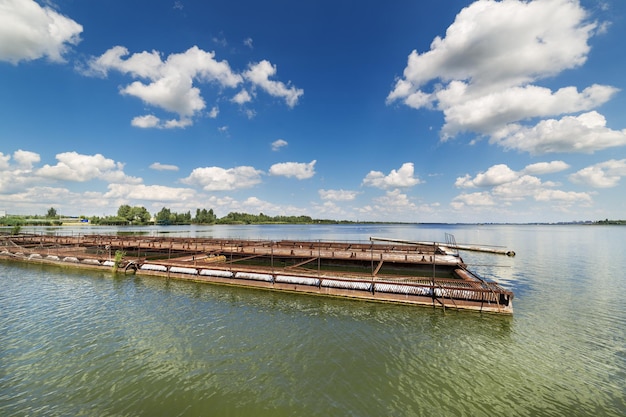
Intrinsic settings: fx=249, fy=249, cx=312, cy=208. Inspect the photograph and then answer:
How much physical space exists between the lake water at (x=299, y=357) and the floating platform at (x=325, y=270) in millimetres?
1598

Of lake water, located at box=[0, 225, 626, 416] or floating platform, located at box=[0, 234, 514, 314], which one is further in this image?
floating platform, located at box=[0, 234, 514, 314]

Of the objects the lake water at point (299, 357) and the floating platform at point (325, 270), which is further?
the floating platform at point (325, 270)

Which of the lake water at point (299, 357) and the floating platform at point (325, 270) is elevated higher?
the floating platform at point (325, 270)

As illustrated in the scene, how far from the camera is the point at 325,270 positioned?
42844mm

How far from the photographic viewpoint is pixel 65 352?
15211mm

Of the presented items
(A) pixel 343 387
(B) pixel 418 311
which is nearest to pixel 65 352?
(A) pixel 343 387

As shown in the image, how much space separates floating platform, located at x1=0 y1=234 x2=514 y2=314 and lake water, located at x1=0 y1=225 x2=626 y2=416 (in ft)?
5.24

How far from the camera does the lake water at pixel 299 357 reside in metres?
11.4

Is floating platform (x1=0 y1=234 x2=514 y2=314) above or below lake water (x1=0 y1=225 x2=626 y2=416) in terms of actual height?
above

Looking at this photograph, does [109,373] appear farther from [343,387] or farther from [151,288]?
[151,288]

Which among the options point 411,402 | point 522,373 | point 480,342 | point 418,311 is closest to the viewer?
point 411,402

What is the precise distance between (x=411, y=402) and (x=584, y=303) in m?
27.9

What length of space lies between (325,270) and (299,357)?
28.1m

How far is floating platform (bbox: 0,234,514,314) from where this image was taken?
78.6ft
